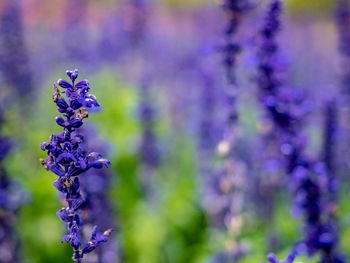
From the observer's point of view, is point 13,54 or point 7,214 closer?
point 7,214

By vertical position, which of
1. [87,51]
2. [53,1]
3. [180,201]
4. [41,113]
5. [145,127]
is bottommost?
[180,201]

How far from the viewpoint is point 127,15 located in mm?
10523

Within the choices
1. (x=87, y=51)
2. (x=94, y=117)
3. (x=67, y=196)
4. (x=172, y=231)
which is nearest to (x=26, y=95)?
(x=94, y=117)

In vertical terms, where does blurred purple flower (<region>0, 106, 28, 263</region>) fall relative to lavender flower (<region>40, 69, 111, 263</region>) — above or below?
above

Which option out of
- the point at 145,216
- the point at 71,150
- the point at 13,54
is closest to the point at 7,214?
the point at 145,216

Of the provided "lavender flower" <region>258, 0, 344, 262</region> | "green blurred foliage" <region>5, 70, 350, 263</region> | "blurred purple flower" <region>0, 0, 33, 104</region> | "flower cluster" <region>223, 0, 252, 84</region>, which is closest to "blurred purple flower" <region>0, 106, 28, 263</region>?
"green blurred foliage" <region>5, 70, 350, 263</region>

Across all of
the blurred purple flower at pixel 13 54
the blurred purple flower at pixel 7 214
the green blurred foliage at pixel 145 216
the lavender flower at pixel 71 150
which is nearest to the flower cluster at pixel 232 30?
the green blurred foliage at pixel 145 216

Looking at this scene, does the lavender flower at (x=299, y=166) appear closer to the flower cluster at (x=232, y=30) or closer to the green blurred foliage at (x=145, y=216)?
the flower cluster at (x=232, y=30)

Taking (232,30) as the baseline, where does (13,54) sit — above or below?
above

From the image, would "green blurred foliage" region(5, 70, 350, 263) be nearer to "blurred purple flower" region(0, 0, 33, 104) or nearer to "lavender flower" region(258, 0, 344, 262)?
"blurred purple flower" region(0, 0, 33, 104)

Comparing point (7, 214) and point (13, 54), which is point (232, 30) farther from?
point (13, 54)

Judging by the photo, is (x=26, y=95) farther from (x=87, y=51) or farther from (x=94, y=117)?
(x=87, y=51)

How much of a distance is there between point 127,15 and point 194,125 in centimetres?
259

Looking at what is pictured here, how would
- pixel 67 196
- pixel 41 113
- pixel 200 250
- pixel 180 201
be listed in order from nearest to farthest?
1. pixel 67 196
2. pixel 200 250
3. pixel 180 201
4. pixel 41 113
